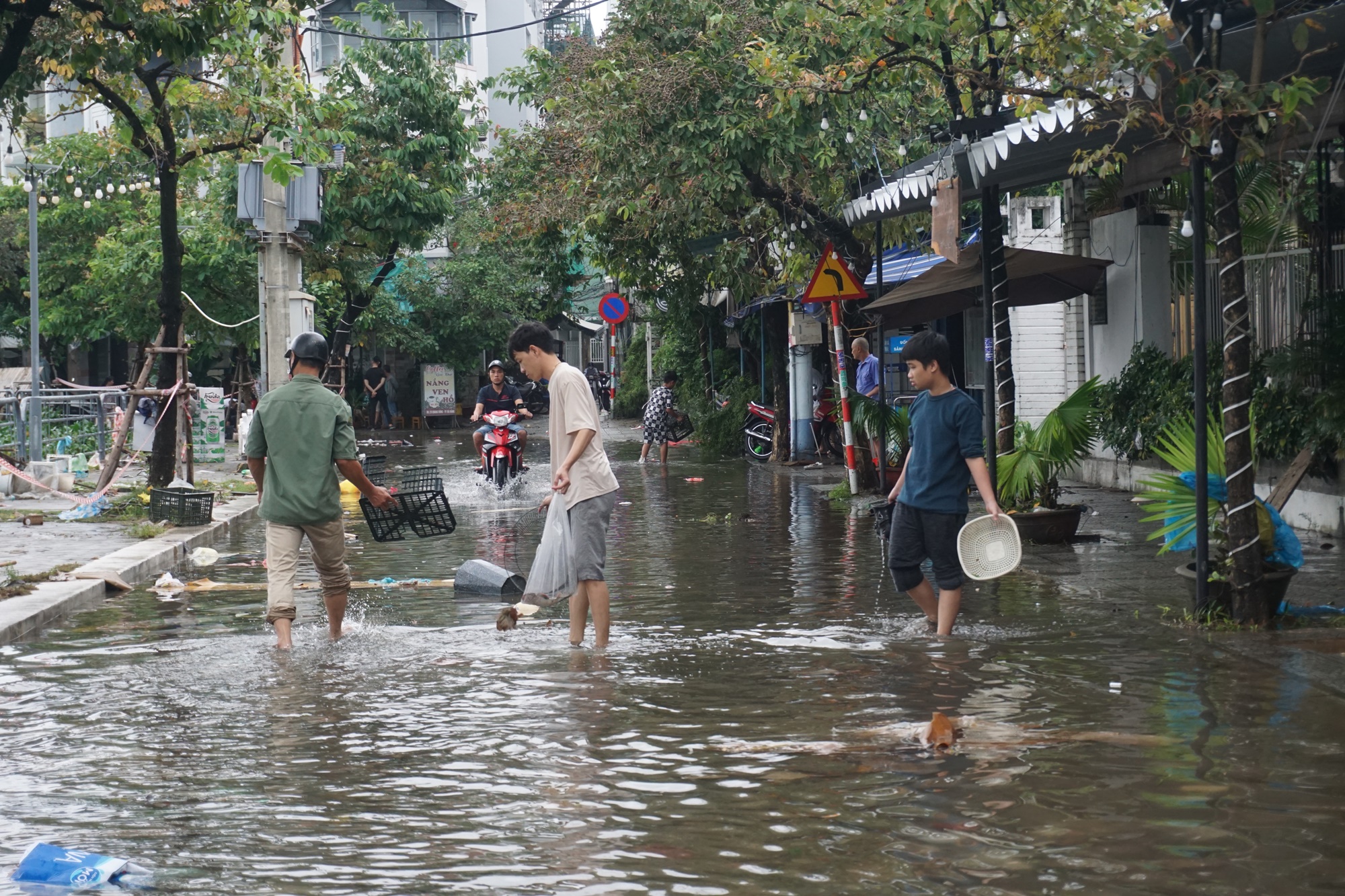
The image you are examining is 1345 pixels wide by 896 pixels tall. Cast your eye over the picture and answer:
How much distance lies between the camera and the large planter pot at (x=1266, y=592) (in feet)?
26.9

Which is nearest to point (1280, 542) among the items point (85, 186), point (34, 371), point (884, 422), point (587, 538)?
point (587, 538)

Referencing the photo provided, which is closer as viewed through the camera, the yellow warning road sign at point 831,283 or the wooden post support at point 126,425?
the yellow warning road sign at point 831,283

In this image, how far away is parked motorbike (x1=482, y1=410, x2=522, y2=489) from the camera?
62.7 ft

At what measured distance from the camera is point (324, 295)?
3938 centimetres

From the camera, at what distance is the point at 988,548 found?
8.33m

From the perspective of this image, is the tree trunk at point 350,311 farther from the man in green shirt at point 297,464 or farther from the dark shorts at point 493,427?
the man in green shirt at point 297,464

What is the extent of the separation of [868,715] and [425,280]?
3810cm

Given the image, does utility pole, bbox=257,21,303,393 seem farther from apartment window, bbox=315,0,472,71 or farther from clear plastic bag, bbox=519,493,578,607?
apartment window, bbox=315,0,472,71

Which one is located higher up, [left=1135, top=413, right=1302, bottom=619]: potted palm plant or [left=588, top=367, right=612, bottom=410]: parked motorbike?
[left=588, top=367, right=612, bottom=410]: parked motorbike

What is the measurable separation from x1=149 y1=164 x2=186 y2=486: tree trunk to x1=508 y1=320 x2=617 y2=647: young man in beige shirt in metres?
9.82

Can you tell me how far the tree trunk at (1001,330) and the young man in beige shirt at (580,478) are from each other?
510 centimetres

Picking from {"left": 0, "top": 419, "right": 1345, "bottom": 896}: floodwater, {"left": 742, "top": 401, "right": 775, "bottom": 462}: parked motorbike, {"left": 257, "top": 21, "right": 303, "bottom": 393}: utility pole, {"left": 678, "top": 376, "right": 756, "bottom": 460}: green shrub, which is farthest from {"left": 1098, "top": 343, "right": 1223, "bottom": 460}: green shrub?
{"left": 678, "top": 376, "right": 756, "bottom": 460}: green shrub

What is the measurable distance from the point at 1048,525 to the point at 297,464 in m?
6.42

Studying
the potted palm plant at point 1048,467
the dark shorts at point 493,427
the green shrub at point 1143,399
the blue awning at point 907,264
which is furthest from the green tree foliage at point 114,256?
the potted palm plant at point 1048,467
